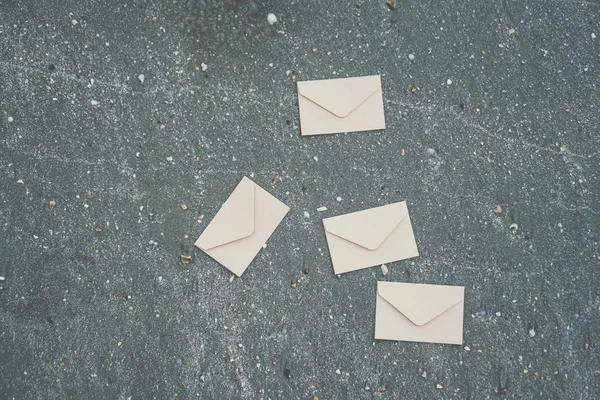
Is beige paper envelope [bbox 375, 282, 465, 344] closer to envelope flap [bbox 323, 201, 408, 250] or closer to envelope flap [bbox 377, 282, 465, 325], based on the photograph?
envelope flap [bbox 377, 282, 465, 325]

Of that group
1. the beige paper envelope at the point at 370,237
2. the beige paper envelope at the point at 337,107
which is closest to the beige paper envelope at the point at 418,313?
the beige paper envelope at the point at 370,237

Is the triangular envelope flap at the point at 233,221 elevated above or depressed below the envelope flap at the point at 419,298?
above

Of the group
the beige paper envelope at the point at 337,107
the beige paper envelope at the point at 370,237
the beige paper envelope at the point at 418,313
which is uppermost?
the beige paper envelope at the point at 337,107

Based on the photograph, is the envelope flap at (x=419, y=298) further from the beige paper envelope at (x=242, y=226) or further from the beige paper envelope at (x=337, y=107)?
the beige paper envelope at (x=337, y=107)

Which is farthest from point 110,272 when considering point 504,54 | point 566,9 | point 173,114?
point 566,9

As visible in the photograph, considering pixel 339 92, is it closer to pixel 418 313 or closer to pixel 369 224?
pixel 369 224
